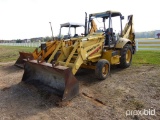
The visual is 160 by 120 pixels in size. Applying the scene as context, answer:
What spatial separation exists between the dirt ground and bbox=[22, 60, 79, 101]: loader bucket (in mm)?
229

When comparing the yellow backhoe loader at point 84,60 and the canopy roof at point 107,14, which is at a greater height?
the canopy roof at point 107,14

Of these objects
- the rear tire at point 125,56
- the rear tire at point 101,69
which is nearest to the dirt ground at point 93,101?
the rear tire at point 101,69

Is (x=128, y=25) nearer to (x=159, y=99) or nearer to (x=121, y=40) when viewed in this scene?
(x=121, y=40)

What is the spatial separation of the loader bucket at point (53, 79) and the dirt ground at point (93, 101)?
9.0 inches

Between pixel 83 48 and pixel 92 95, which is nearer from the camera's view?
pixel 92 95

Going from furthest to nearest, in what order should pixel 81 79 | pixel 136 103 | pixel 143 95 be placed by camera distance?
1. pixel 81 79
2. pixel 143 95
3. pixel 136 103

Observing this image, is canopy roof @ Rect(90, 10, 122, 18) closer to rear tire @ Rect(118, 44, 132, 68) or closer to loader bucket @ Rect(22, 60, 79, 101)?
rear tire @ Rect(118, 44, 132, 68)

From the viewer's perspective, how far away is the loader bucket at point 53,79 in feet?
17.1

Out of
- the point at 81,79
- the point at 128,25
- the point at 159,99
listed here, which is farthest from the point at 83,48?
the point at 128,25

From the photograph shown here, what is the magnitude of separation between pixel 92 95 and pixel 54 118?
1700 millimetres

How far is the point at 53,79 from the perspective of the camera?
6074 mm

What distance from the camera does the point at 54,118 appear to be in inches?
169

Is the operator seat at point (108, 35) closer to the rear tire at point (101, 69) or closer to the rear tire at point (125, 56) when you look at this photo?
the rear tire at point (125, 56)

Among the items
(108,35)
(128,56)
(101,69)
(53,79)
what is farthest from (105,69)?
(128,56)
